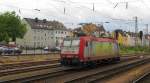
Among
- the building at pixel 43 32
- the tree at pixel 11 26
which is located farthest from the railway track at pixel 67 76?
the building at pixel 43 32

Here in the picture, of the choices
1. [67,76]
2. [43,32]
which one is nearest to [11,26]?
[43,32]

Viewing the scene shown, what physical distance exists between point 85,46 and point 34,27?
353 feet

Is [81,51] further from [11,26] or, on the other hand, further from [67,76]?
[11,26]

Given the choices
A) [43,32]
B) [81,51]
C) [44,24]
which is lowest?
[81,51]

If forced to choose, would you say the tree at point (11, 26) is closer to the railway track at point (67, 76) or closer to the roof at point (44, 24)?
the roof at point (44, 24)

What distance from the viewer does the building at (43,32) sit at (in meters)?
137

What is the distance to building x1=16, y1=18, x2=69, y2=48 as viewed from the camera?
5386 inches

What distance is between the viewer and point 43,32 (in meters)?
142

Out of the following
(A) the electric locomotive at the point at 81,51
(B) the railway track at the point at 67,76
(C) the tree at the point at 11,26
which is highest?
(C) the tree at the point at 11,26

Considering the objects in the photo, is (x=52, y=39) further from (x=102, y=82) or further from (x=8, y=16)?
(x=102, y=82)

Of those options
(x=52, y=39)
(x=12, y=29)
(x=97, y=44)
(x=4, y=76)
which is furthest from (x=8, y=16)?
(x=4, y=76)

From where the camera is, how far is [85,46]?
3036 centimetres

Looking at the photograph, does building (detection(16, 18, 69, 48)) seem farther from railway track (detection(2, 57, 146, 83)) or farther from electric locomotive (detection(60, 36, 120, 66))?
railway track (detection(2, 57, 146, 83))

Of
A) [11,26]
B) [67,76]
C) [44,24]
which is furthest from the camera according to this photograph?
[44,24]
